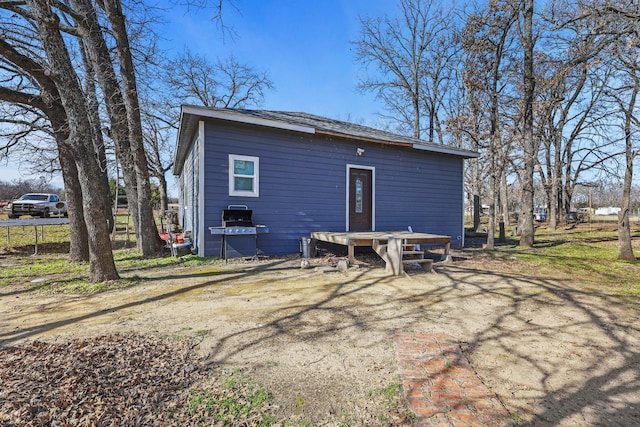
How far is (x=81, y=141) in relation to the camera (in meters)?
4.81

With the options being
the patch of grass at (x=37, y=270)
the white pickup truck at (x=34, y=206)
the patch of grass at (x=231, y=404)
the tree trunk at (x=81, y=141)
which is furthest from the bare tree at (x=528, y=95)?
the white pickup truck at (x=34, y=206)

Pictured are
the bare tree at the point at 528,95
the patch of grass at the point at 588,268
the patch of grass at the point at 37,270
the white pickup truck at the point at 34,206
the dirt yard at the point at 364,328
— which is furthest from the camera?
the white pickup truck at the point at 34,206

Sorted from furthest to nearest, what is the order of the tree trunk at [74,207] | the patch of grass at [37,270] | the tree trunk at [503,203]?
the tree trunk at [503,203] → the tree trunk at [74,207] → the patch of grass at [37,270]

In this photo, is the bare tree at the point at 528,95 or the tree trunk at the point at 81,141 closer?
the tree trunk at the point at 81,141

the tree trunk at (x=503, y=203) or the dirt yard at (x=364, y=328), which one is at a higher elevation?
the tree trunk at (x=503, y=203)

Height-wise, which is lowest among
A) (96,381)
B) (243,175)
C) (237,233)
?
(96,381)

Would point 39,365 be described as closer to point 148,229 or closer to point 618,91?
point 148,229

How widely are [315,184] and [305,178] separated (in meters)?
0.33

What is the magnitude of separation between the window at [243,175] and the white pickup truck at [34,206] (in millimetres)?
15877

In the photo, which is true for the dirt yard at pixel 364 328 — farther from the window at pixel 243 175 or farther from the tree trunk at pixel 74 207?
the window at pixel 243 175

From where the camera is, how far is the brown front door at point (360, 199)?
8.74m

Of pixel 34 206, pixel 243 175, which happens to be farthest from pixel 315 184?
pixel 34 206

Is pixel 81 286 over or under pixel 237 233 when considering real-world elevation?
under

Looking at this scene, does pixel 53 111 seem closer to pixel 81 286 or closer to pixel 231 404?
pixel 81 286
